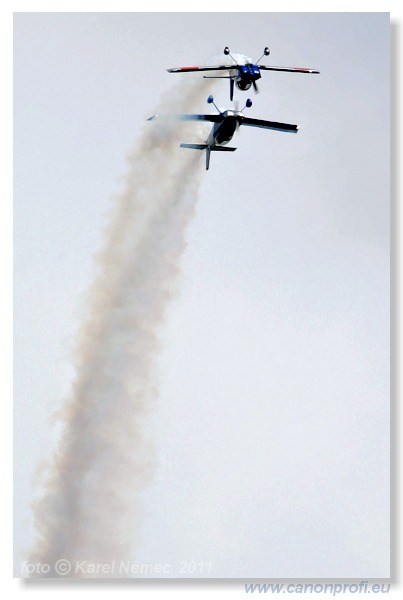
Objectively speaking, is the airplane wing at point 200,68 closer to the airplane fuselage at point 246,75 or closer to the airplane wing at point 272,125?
the airplane fuselage at point 246,75

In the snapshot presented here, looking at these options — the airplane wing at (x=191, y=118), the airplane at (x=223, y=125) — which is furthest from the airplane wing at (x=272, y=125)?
the airplane wing at (x=191, y=118)

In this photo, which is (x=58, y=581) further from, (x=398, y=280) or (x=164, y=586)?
(x=398, y=280)

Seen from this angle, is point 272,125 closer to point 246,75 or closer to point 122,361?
point 246,75

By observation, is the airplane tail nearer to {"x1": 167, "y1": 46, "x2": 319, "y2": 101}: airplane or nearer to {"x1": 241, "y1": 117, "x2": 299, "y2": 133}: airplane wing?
{"x1": 241, "y1": 117, "x2": 299, "y2": 133}: airplane wing

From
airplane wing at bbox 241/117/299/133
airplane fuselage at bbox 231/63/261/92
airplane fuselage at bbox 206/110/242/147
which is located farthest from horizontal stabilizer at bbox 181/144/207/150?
airplane fuselage at bbox 231/63/261/92

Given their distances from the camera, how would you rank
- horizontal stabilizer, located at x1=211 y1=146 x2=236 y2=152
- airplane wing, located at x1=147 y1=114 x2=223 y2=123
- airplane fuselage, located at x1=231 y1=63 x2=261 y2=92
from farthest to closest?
horizontal stabilizer, located at x1=211 y1=146 x2=236 y2=152 < airplane wing, located at x1=147 y1=114 x2=223 y2=123 < airplane fuselage, located at x1=231 y1=63 x2=261 y2=92

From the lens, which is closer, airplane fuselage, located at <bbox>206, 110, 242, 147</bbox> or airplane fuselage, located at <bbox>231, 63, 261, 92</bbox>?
airplane fuselage, located at <bbox>231, 63, 261, 92</bbox>

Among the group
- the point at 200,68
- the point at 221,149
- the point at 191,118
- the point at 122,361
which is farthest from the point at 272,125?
the point at 122,361
